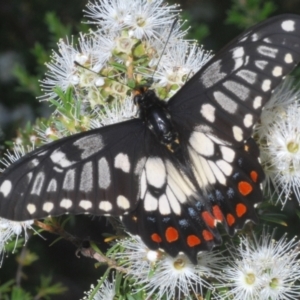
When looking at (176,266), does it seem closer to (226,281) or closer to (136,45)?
(226,281)

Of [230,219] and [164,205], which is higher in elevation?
[164,205]

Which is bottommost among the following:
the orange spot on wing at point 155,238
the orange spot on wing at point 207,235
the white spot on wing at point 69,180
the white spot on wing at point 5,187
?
the orange spot on wing at point 207,235

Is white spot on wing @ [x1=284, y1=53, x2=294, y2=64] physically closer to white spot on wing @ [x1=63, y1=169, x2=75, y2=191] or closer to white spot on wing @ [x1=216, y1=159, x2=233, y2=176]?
white spot on wing @ [x1=216, y1=159, x2=233, y2=176]

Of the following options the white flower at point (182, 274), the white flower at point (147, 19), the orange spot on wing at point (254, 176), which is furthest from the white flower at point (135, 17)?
the white flower at point (182, 274)

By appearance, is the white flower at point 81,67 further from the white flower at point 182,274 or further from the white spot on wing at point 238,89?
the white flower at point 182,274

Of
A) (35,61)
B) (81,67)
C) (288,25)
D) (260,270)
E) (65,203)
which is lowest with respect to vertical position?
(260,270)

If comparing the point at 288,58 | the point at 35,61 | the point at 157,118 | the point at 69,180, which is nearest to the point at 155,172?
the point at 157,118

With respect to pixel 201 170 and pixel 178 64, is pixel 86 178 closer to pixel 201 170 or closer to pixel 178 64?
pixel 201 170
